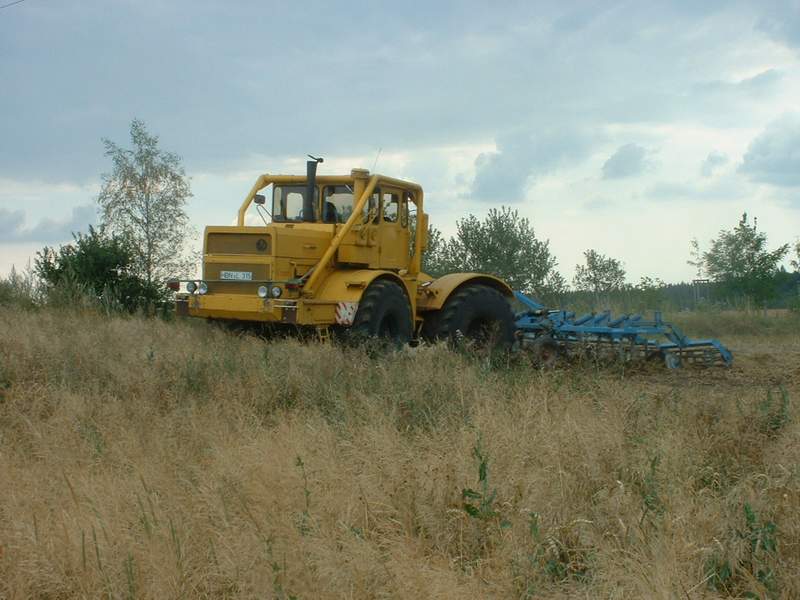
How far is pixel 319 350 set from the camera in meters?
9.73

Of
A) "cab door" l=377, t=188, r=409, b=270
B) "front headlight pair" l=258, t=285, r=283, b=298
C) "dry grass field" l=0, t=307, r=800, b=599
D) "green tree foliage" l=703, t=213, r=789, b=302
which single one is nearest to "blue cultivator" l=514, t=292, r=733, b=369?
"cab door" l=377, t=188, r=409, b=270

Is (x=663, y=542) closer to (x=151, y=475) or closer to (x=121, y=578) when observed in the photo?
(x=121, y=578)

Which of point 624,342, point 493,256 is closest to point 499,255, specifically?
point 493,256

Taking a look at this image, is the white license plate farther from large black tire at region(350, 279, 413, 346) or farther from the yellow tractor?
large black tire at region(350, 279, 413, 346)

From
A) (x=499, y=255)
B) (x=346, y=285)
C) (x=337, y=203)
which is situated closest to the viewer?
(x=346, y=285)

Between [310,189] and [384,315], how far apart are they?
1.99 metres

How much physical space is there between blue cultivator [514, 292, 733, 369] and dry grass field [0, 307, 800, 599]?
15.3ft

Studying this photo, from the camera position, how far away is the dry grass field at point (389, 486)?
4391mm

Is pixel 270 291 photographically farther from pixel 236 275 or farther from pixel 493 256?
pixel 493 256

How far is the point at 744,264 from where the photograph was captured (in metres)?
31.1

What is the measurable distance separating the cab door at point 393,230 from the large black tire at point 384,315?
65cm

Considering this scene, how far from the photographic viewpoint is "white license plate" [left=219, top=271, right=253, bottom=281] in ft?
36.5

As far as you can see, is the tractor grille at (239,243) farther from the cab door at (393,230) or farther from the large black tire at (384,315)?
the cab door at (393,230)

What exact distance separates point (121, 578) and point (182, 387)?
3.89 m
